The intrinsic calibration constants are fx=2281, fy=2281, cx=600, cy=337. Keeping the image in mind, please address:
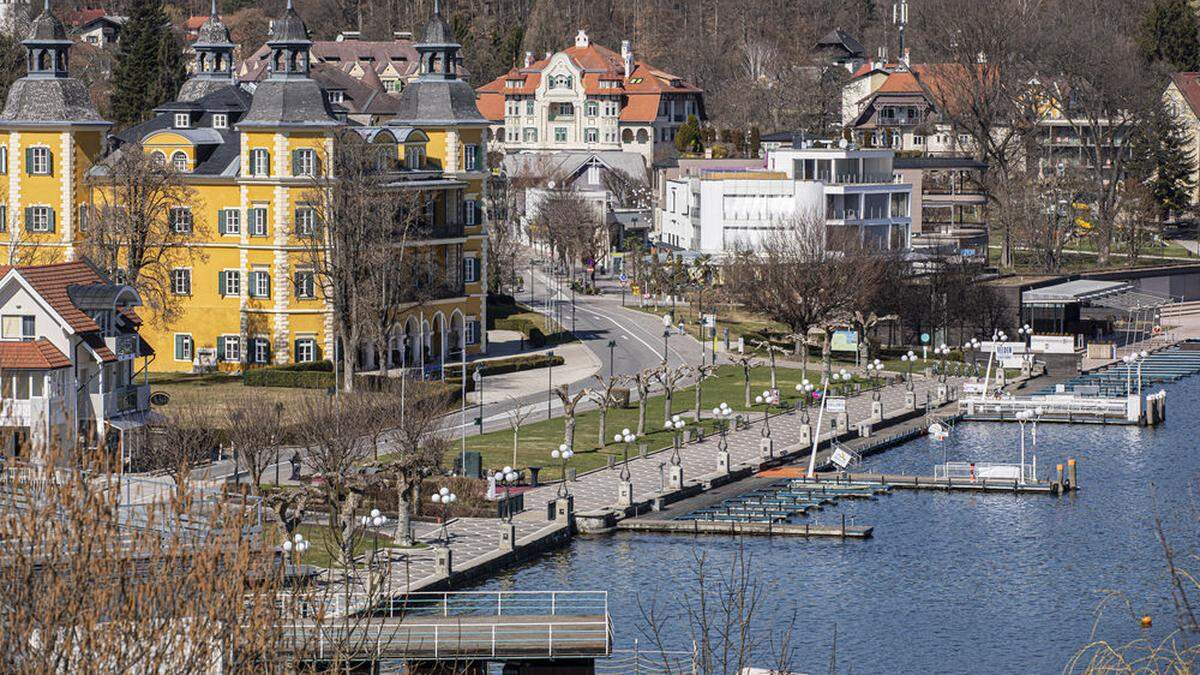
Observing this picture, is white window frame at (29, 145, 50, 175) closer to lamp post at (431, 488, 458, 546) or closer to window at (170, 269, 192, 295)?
window at (170, 269, 192, 295)

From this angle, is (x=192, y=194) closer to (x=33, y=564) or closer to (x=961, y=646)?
(x=961, y=646)

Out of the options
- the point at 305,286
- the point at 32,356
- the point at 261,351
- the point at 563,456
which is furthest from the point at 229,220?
the point at 563,456

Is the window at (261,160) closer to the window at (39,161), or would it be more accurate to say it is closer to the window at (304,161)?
the window at (304,161)

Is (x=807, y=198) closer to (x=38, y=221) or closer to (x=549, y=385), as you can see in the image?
(x=549, y=385)

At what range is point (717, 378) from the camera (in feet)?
331

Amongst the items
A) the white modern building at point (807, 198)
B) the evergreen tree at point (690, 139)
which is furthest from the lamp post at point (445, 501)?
the evergreen tree at point (690, 139)

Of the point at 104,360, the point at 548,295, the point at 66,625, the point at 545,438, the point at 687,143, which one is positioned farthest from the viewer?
the point at 687,143

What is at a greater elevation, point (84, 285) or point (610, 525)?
point (84, 285)

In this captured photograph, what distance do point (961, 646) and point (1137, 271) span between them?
79087 mm

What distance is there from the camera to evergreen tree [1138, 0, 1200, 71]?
175875 mm

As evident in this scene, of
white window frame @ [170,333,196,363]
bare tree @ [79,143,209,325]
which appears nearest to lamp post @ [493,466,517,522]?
bare tree @ [79,143,209,325]

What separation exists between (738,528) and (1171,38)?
116 metres

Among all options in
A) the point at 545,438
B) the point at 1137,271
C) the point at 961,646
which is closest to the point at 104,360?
the point at 545,438

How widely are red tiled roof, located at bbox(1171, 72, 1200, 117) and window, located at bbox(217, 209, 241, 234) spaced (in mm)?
90358
